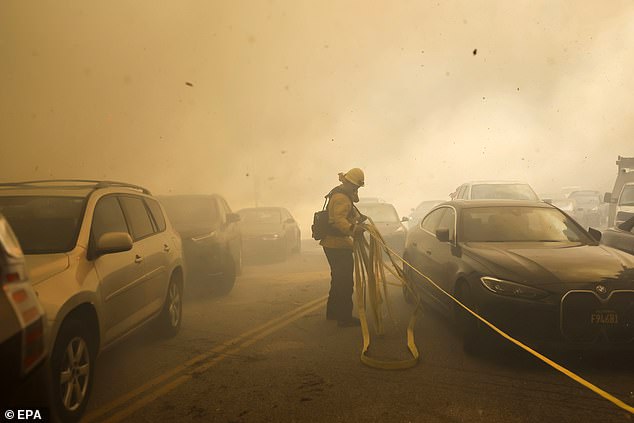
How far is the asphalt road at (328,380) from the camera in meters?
4.01

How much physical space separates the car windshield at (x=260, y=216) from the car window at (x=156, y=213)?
378 inches

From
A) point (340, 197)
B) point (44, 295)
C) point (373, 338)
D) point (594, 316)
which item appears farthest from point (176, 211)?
point (594, 316)

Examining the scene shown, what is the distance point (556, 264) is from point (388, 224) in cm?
979

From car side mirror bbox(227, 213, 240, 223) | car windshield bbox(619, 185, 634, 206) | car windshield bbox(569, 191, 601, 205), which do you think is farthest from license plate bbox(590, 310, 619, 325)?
car windshield bbox(569, 191, 601, 205)

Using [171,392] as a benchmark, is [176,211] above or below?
above

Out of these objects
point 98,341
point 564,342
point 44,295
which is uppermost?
point 44,295

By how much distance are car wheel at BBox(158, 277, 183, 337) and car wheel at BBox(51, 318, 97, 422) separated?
199 cm

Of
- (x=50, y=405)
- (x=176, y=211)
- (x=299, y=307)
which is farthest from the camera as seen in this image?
(x=176, y=211)

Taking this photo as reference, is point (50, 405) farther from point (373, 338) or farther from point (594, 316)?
point (594, 316)

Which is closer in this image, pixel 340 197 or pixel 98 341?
pixel 98 341

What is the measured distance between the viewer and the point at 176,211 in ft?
33.7

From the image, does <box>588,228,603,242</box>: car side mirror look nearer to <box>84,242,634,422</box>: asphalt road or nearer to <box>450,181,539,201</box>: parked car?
<box>84,242,634,422</box>: asphalt road

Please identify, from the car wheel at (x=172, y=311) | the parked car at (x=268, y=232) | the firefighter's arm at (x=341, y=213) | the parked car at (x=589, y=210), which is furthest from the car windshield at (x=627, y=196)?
the car wheel at (x=172, y=311)

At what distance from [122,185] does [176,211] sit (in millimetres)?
4570
